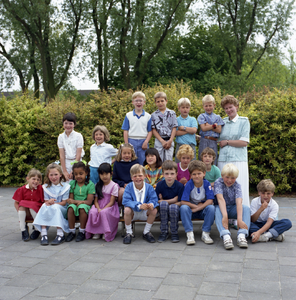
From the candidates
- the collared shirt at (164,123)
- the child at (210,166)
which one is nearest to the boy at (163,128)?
the collared shirt at (164,123)

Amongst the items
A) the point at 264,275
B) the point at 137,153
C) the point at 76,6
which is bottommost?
the point at 264,275

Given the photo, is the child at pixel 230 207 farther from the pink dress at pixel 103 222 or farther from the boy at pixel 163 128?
the pink dress at pixel 103 222

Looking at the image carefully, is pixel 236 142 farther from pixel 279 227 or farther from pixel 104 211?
pixel 104 211

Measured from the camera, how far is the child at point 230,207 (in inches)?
192

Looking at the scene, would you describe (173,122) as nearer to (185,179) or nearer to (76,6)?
(185,179)

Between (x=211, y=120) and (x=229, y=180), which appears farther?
(x=211, y=120)

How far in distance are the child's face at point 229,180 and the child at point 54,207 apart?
2284 mm

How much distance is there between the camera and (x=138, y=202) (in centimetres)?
527

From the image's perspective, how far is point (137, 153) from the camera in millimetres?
6391

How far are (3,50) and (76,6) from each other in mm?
7395

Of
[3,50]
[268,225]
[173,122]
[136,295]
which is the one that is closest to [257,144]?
[173,122]

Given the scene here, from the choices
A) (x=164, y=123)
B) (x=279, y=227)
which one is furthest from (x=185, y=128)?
(x=279, y=227)

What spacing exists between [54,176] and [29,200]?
513mm

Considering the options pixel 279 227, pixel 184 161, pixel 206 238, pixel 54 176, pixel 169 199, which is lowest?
pixel 206 238
